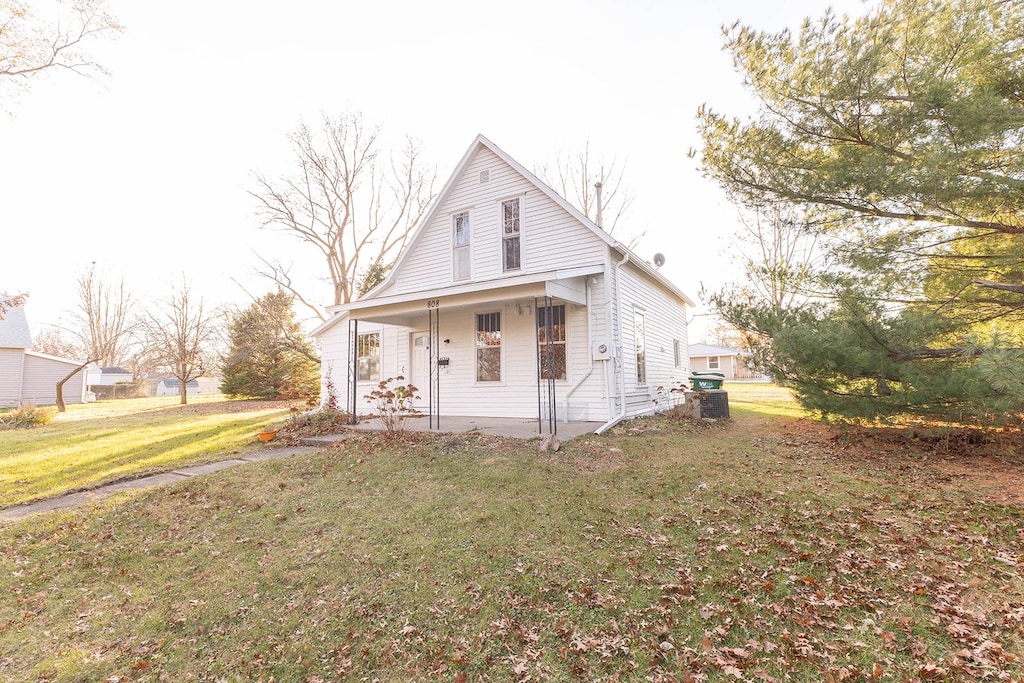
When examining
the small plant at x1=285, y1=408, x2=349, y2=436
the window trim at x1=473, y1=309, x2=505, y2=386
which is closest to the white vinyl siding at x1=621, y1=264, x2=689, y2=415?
the window trim at x1=473, y1=309, x2=505, y2=386

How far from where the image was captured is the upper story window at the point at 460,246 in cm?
1199

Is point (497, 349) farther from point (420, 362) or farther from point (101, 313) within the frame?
point (101, 313)

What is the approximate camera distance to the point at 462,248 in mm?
12031

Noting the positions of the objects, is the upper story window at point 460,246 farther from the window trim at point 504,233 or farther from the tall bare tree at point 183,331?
the tall bare tree at point 183,331

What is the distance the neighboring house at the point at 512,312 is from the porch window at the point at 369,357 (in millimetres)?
37

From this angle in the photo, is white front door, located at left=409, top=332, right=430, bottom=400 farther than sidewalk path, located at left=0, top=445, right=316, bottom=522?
Yes

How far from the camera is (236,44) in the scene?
11211 mm

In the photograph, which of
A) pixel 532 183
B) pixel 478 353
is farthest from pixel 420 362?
pixel 532 183

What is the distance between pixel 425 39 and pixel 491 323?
7.84 metres

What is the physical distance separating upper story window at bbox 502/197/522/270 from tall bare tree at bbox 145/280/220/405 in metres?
19.7

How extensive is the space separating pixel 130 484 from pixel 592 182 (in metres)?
21.7

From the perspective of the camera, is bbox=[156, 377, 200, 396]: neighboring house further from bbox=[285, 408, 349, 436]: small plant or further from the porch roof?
the porch roof

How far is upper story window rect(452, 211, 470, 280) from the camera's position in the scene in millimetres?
11992

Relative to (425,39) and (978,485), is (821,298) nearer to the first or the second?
(978,485)
